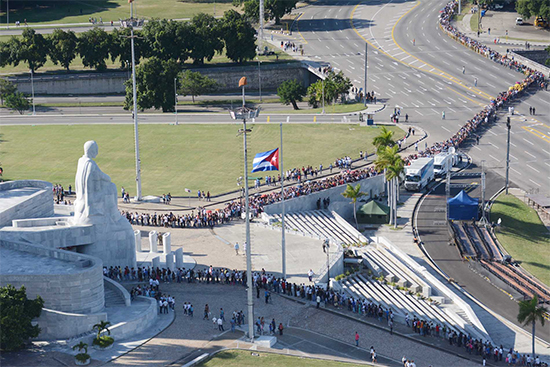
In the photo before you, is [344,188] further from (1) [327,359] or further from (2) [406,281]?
(1) [327,359]

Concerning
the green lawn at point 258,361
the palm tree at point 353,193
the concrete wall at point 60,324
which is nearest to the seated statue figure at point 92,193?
the concrete wall at point 60,324

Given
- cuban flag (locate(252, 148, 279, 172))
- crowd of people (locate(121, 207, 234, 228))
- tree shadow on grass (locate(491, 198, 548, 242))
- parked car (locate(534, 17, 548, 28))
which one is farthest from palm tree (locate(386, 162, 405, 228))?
parked car (locate(534, 17, 548, 28))

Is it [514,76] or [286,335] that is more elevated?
[514,76]

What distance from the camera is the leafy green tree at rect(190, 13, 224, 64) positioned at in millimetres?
147750

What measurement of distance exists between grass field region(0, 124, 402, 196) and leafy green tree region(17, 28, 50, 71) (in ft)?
85.5

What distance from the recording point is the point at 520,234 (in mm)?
89312

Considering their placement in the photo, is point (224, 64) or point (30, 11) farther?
point (30, 11)

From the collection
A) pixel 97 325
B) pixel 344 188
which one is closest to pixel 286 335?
pixel 97 325

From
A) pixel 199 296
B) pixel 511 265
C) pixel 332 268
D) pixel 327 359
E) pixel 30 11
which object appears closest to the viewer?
pixel 327 359

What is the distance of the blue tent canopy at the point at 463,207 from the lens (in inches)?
3570

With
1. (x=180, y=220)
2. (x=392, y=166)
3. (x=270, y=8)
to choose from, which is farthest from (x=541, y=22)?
(x=180, y=220)

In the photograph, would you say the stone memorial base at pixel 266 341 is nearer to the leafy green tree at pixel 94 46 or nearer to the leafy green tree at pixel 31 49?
the leafy green tree at pixel 94 46

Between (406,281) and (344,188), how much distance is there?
832 inches

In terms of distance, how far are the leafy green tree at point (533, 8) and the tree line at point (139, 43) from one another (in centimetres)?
5167
